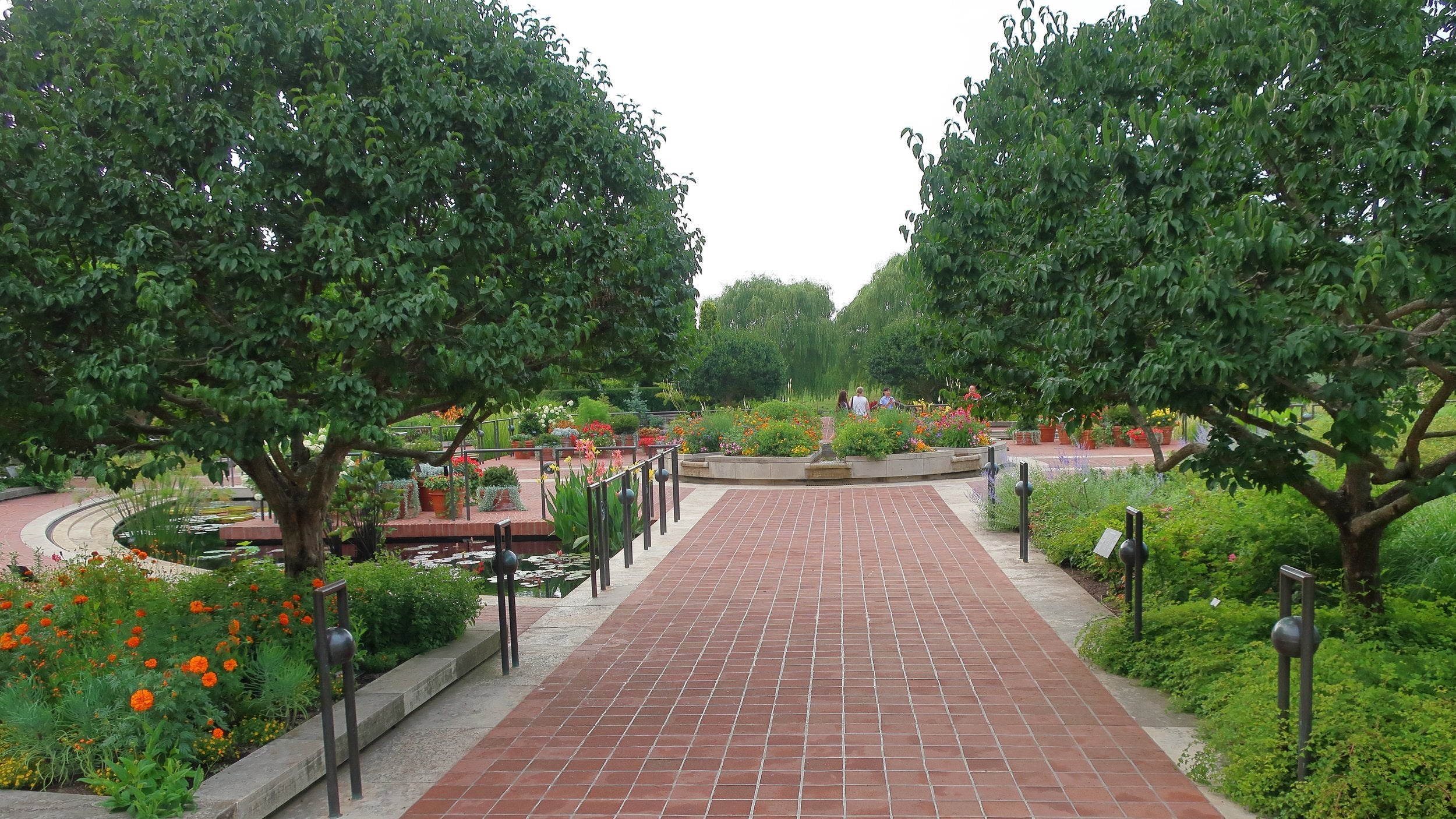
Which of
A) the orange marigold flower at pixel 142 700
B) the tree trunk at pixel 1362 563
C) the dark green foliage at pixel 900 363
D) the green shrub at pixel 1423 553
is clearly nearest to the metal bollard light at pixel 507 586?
the orange marigold flower at pixel 142 700

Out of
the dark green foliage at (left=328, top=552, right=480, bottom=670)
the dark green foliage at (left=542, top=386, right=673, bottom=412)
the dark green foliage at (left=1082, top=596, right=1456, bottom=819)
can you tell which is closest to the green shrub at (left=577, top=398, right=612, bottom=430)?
the dark green foliage at (left=542, top=386, right=673, bottom=412)

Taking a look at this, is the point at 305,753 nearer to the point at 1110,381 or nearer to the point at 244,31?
the point at 244,31

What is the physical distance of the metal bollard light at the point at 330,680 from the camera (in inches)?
172

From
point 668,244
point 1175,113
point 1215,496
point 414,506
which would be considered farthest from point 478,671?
point 414,506

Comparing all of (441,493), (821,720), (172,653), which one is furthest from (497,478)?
(821,720)

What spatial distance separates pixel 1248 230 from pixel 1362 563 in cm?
295

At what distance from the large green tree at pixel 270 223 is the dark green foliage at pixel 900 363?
28222mm

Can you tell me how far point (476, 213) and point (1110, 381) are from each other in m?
3.35

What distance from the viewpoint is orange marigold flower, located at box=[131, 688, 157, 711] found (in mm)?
4191

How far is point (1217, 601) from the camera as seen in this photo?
6.26 m

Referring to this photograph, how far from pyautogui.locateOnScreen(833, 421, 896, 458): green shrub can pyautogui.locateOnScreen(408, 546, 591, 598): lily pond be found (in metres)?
6.54

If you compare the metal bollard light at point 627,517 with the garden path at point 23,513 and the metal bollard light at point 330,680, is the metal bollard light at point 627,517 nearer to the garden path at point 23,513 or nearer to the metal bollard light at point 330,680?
the metal bollard light at point 330,680

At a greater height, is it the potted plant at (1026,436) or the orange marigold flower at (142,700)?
the potted plant at (1026,436)

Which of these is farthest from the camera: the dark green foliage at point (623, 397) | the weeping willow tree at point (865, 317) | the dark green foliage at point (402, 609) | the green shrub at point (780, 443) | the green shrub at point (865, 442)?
the weeping willow tree at point (865, 317)
